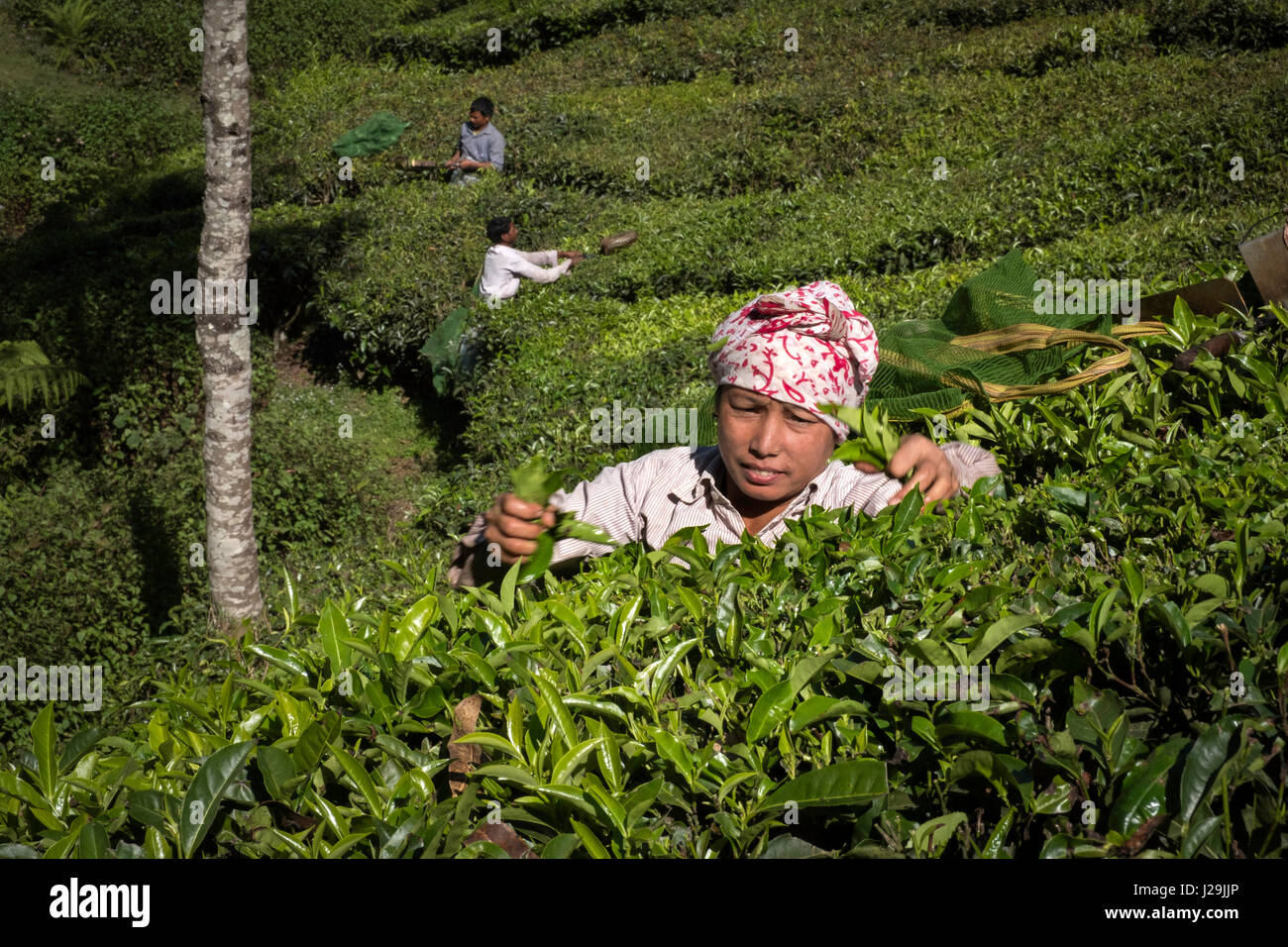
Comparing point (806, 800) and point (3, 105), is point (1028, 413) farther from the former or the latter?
point (3, 105)

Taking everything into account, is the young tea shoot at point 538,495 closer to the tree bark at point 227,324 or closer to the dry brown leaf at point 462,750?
the dry brown leaf at point 462,750

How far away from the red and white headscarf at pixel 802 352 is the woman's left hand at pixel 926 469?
0.99 ft

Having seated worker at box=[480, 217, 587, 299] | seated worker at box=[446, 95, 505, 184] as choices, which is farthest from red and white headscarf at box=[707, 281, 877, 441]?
seated worker at box=[446, 95, 505, 184]

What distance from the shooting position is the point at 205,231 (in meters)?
4.57

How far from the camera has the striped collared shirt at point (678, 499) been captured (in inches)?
105

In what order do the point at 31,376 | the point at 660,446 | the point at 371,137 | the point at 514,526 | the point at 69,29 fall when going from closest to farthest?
the point at 514,526 → the point at 660,446 → the point at 31,376 → the point at 371,137 → the point at 69,29

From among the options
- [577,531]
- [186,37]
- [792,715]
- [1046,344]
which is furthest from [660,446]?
[186,37]

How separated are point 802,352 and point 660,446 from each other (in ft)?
4.58

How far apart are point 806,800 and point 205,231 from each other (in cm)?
411

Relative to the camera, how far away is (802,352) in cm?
257

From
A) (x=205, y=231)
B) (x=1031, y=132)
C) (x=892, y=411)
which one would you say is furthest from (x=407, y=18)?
(x=892, y=411)

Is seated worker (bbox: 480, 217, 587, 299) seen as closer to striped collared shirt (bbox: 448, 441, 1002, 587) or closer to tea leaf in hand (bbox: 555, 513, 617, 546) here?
striped collared shirt (bbox: 448, 441, 1002, 587)

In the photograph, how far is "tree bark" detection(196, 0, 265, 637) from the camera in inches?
172

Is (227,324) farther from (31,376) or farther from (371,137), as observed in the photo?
(371,137)
